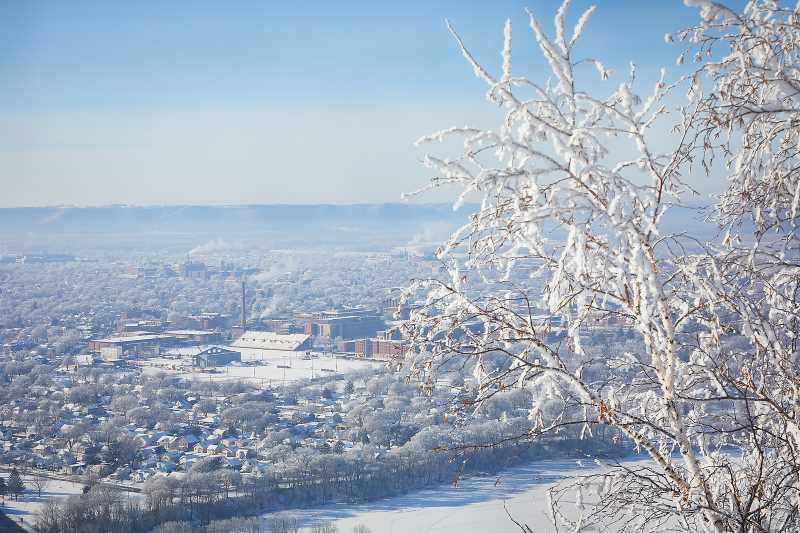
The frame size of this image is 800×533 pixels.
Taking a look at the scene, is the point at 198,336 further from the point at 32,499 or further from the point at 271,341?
the point at 32,499

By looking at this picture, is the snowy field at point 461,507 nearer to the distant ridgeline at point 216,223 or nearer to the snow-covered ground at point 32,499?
the snow-covered ground at point 32,499

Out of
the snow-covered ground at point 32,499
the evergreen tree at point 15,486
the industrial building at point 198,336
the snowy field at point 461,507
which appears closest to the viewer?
the snowy field at point 461,507

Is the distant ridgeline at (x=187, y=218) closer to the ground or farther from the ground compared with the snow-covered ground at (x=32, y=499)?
farther from the ground

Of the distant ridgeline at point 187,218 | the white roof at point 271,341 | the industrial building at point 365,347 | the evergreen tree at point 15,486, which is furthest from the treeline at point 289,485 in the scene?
the distant ridgeline at point 187,218

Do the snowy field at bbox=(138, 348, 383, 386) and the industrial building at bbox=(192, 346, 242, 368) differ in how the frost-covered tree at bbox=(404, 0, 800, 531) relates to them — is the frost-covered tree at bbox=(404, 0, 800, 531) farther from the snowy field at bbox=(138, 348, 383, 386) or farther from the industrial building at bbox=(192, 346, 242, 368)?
the industrial building at bbox=(192, 346, 242, 368)

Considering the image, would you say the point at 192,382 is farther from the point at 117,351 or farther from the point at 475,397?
the point at 475,397

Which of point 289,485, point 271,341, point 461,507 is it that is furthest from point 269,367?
point 461,507
